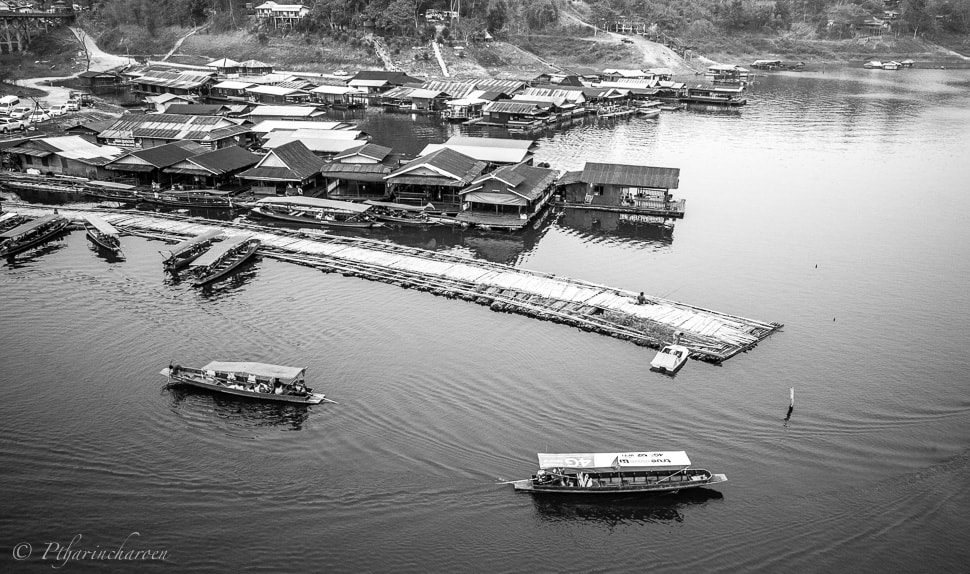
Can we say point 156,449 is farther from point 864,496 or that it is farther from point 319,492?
point 864,496

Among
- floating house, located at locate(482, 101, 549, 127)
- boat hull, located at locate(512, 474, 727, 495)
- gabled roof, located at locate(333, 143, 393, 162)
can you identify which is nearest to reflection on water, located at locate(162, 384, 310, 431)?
boat hull, located at locate(512, 474, 727, 495)

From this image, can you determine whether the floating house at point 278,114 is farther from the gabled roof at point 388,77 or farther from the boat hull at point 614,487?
the boat hull at point 614,487

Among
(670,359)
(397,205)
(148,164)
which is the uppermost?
(148,164)

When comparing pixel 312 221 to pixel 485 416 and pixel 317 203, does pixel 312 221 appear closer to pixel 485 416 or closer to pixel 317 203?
pixel 317 203

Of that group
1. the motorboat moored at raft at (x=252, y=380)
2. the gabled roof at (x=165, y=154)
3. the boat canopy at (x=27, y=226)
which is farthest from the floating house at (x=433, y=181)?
the motorboat moored at raft at (x=252, y=380)

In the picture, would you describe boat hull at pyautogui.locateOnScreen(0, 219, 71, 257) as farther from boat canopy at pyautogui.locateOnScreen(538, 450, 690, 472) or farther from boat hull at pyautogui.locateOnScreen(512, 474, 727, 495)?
boat canopy at pyautogui.locateOnScreen(538, 450, 690, 472)

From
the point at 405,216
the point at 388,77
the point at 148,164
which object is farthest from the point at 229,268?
the point at 388,77

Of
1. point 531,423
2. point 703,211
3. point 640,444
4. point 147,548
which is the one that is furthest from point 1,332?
point 703,211
